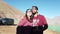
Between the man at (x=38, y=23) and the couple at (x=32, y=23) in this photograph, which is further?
the man at (x=38, y=23)

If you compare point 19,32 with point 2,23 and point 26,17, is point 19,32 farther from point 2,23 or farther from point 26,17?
point 2,23

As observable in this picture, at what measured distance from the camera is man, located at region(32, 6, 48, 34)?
530 cm

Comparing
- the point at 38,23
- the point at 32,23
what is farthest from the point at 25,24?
the point at 38,23

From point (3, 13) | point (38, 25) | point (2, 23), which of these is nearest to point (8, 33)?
point (2, 23)

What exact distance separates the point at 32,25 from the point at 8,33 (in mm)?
11453

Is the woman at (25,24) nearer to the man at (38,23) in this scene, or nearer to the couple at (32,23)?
the couple at (32,23)

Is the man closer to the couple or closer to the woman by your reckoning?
the couple

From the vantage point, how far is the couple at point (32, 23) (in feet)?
16.6

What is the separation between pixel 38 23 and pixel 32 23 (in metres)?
0.19

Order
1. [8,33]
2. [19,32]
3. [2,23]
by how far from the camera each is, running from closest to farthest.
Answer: [19,32] → [8,33] → [2,23]

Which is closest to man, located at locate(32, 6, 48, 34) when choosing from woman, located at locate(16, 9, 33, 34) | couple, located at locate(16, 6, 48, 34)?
couple, located at locate(16, 6, 48, 34)

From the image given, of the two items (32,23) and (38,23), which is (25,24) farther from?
(38,23)

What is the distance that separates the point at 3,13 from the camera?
36.3 metres

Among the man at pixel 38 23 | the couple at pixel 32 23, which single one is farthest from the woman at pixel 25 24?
the man at pixel 38 23
